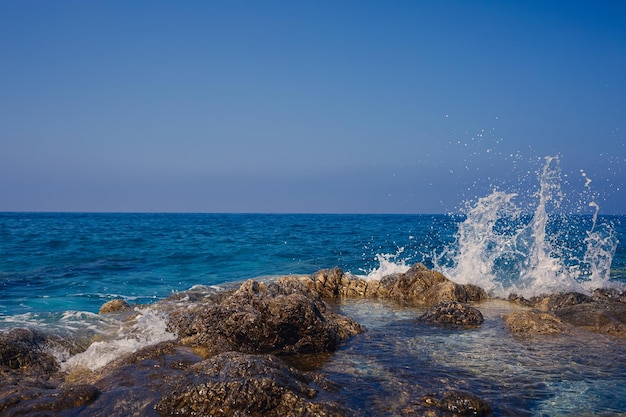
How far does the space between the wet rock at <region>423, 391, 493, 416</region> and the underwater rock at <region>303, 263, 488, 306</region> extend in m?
6.79

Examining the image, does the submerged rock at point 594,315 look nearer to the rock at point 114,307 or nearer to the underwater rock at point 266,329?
the underwater rock at point 266,329

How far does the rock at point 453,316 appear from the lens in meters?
8.73

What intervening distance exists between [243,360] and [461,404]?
214 centimetres

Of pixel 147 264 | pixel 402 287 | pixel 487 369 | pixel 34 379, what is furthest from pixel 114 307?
pixel 147 264

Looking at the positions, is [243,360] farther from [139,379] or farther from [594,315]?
[594,315]

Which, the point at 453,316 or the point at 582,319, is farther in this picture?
the point at 453,316

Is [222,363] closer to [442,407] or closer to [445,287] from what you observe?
[442,407]

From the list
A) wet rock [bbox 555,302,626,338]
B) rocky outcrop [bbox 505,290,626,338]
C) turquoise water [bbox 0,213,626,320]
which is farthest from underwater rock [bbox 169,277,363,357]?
turquoise water [bbox 0,213,626,320]

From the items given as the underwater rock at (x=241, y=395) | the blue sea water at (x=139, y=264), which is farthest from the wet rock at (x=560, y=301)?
the underwater rock at (x=241, y=395)

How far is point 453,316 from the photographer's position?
8.85 meters

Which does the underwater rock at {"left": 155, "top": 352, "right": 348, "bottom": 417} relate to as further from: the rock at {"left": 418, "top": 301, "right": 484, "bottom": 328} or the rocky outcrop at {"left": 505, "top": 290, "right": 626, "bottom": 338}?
the rocky outcrop at {"left": 505, "top": 290, "right": 626, "bottom": 338}

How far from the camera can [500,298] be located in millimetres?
12484

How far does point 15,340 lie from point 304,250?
20048mm

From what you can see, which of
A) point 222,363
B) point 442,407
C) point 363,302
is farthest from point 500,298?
point 222,363
